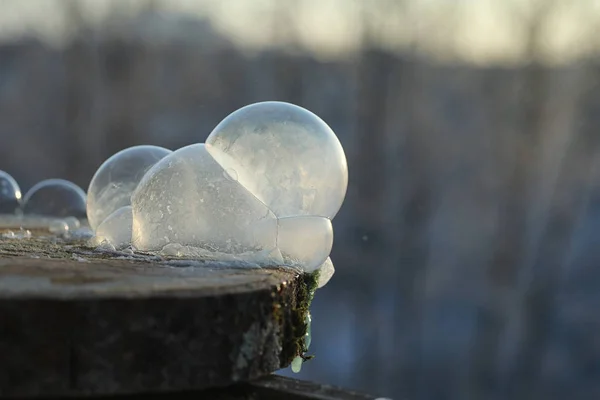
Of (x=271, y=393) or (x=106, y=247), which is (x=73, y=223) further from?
(x=271, y=393)

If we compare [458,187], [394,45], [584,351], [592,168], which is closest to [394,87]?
[394,45]

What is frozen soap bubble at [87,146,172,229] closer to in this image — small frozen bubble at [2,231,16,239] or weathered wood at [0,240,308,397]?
small frozen bubble at [2,231,16,239]

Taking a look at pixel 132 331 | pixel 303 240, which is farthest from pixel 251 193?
pixel 132 331

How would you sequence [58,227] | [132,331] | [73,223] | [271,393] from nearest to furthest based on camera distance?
1. [132,331]
2. [271,393]
3. [58,227]
4. [73,223]

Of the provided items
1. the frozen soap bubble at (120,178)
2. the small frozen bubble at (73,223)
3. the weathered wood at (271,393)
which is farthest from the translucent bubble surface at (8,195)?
the weathered wood at (271,393)

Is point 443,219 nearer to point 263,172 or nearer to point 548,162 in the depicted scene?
point 548,162

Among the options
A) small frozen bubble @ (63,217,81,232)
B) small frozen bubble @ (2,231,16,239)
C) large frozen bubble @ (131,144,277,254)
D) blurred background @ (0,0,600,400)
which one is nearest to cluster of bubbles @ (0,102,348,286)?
large frozen bubble @ (131,144,277,254)
